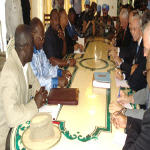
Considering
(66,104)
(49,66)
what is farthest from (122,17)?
(66,104)

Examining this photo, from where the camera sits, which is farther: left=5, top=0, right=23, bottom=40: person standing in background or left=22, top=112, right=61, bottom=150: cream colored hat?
left=5, top=0, right=23, bottom=40: person standing in background

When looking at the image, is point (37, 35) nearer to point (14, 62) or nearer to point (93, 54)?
point (14, 62)

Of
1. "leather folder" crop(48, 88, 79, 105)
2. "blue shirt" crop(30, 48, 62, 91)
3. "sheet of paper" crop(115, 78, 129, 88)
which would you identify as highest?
"blue shirt" crop(30, 48, 62, 91)

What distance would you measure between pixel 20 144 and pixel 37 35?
122 centimetres

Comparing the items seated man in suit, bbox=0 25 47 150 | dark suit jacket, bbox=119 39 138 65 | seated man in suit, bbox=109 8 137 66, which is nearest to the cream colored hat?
seated man in suit, bbox=0 25 47 150

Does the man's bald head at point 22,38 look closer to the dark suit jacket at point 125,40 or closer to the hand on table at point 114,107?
the hand on table at point 114,107

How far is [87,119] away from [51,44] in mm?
1694

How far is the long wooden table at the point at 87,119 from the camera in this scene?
1.36 m

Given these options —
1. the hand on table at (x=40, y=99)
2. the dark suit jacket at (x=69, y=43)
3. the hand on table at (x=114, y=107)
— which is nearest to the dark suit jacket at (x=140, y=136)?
the hand on table at (x=114, y=107)

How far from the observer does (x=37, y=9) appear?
7621 millimetres

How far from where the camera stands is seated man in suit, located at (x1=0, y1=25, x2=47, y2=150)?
4.91ft

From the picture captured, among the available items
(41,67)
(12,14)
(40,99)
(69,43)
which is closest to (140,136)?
(40,99)

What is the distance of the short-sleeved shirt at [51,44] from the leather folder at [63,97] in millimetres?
1177

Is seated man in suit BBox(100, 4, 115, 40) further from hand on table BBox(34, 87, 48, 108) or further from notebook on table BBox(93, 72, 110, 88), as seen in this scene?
hand on table BBox(34, 87, 48, 108)
